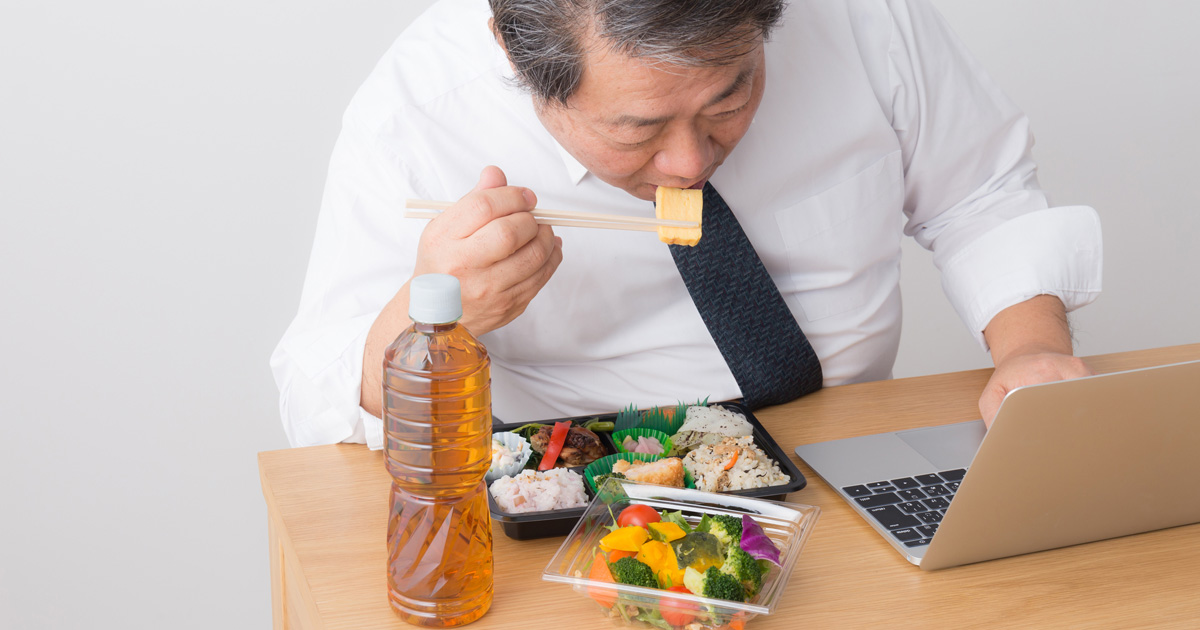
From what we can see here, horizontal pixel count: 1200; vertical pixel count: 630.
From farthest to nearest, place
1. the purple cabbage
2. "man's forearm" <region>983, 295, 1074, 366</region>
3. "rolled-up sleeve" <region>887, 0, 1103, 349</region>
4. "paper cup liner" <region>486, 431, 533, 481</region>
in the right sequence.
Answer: "rolled-up sleeve" <region>887, 0, 1103, 349</region>
"man's forearm" <region>983, 295, 1074, 366</region>
"paper cup liner" <region>486, 431, 533, 481</region>
the purple cabbage

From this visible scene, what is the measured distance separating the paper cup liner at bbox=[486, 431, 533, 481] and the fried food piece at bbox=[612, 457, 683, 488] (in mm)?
124

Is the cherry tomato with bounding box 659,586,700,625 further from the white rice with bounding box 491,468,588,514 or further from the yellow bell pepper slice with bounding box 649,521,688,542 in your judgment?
the white rice with bounding box 491,468,588,514

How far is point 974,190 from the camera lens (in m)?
1.92

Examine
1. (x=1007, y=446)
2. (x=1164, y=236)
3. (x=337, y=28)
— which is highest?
(x=337, y=28)

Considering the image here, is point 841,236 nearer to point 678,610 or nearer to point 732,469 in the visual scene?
point 732,469

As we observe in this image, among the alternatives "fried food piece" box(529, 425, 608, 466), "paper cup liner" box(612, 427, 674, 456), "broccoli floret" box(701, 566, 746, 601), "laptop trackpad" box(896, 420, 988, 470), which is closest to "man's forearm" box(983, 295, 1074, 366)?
"laptop trackpad" box(896, 420, 988, 470)

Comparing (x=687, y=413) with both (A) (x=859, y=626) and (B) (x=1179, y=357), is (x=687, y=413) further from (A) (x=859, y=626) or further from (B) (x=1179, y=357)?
(B) (x=1179, y=357)

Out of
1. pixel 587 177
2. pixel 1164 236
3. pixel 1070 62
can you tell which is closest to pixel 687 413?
Result: pixel 587 177

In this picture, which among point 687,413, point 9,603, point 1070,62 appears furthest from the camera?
point 1070,62

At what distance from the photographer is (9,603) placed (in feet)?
7.97

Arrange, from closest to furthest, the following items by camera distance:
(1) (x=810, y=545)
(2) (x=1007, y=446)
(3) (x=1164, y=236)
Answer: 1. (2) (x=1007, y=446)
2. (1) (x=810, y=545)
3. (3) (x=1164, y=236)

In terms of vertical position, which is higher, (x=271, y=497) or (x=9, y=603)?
(x=271, y=497)

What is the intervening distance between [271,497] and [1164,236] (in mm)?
3052

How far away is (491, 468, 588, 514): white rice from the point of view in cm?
122
